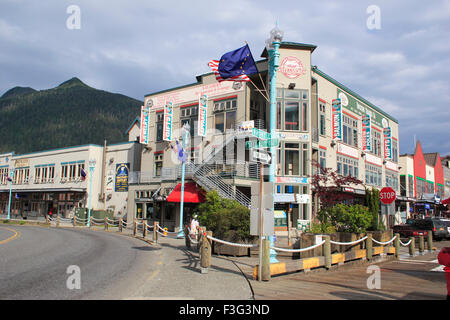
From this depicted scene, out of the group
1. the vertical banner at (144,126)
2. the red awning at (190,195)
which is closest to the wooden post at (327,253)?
the red awning at (190,195)

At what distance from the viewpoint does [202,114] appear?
99.6ft

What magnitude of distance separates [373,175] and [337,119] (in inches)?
396

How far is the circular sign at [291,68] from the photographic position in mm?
28938

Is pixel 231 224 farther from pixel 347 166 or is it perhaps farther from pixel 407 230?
pixel 347 166

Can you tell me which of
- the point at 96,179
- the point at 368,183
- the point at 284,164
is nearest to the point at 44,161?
the point at 96,179

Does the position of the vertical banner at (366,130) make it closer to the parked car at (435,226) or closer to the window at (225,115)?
the parked car at (435,226)

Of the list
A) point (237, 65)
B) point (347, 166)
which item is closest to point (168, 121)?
point (347, 166)

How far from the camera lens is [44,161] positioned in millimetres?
47938

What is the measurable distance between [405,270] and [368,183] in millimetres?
26314

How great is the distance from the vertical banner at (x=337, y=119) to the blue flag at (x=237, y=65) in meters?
18.7

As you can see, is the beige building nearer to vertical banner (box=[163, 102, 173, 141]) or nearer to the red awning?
vertical banner (box=[163, 102, 173, 141])

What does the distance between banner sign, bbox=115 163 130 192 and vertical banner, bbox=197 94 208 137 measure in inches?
489

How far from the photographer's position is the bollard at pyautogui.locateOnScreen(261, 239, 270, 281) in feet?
29.3
